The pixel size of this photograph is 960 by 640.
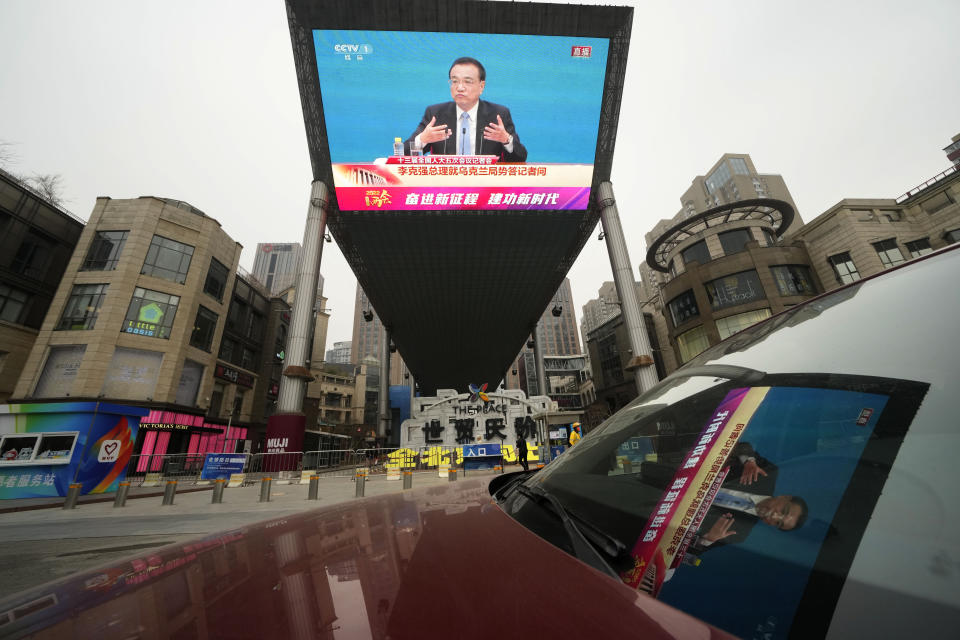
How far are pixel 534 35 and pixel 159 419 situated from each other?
1045 inches

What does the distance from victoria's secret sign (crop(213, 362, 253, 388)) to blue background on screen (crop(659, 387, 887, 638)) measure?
27350mm

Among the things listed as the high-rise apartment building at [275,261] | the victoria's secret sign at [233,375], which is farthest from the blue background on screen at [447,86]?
the high-rise apartment building at [275,261]

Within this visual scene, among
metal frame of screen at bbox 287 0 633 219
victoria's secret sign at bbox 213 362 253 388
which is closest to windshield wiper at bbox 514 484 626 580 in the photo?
metal frame of screen at bbox 287 0 633 219

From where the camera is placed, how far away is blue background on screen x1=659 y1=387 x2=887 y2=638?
0.51 metres

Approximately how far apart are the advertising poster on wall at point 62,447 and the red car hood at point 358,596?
48.2 feet

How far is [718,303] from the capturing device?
24.0m

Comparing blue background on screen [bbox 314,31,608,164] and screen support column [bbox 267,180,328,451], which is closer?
screen support column [bbox 267,180,328,451]

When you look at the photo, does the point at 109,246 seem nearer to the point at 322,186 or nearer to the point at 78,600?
the point at 322,186

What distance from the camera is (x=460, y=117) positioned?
1891 cm

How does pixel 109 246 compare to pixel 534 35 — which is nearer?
pixel 534 35

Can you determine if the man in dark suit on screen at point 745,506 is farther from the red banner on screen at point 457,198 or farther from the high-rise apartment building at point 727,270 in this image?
the high-rise apartment building at point 727,270

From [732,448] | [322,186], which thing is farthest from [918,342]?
[322,186]

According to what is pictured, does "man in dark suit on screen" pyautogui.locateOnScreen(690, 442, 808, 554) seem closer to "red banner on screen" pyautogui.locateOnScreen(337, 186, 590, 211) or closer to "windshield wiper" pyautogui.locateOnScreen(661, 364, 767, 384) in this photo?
"windshield wiper" pyautogui.locateOnScreen(661, 364, 767, 384)

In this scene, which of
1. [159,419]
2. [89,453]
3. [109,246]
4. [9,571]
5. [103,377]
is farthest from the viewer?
[109,246]
